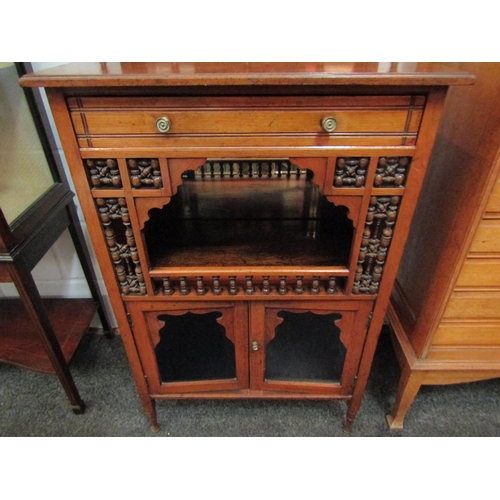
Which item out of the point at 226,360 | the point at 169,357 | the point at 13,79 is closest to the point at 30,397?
the point at 169,357

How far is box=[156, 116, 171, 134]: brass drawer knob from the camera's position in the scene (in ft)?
1.75

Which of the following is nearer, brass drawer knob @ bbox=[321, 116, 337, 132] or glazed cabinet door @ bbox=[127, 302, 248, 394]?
brass drawer knob @ bbox=[321, 116, 337, 132]

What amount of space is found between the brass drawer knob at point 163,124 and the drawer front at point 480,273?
0.63 metres

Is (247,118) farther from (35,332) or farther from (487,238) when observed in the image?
(35,332)

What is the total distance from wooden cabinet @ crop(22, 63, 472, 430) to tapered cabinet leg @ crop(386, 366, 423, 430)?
0.13 m

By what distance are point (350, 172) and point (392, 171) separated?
70 millimetres

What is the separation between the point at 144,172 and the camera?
1.93 ft

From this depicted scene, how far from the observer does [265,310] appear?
762mm

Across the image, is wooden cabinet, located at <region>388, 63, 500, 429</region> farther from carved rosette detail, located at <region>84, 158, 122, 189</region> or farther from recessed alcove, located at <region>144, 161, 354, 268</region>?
carved rosette detail, located at <region>84, 158, 122, 189</region>

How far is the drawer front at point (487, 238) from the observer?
669 millimetres

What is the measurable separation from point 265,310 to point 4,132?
725 mm

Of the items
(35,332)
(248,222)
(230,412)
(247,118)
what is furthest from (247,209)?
(35,332)

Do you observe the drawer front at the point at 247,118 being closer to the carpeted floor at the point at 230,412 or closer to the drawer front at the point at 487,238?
the drawer front at the point at 487,238

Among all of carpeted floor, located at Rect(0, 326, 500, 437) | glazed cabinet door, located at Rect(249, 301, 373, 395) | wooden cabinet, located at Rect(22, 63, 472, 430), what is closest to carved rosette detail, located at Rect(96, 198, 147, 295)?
wooden cabinet, located at Rect(22, 63, 472, 430)
